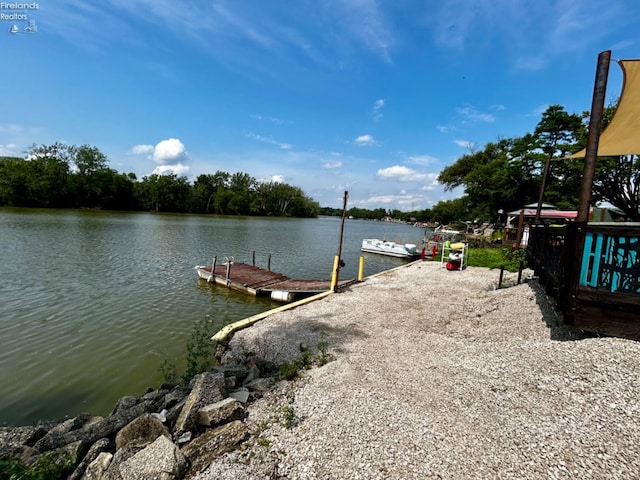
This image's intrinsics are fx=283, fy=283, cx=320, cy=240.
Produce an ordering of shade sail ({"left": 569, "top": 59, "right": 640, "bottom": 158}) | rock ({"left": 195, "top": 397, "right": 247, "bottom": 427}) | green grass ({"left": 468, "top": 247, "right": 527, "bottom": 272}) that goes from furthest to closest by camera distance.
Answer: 1. green grass ({"left": 468, "top": 247, "right": 527, "bottom": 272})
2. shade sail ({"left": 569, "top": 59, "right": 640, "bottom": 158})
3. rock ({"left": 195, "top": 397, "right": 247, "bottom": 427})

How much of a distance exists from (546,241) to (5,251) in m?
26.7

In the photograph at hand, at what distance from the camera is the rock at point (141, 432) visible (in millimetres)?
3408

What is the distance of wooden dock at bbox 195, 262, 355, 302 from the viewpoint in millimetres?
11984

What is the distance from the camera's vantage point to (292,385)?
181 inches

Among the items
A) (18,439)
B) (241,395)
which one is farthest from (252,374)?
(18,439)

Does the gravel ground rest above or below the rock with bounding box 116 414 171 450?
above

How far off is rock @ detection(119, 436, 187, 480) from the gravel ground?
32 centimetres

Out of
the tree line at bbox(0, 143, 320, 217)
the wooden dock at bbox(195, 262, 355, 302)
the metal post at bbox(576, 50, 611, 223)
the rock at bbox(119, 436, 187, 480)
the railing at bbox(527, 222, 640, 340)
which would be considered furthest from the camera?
the tree line at bbox(0, 143, 320, 217)

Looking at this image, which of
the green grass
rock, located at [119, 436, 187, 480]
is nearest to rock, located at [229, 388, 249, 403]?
rock, located at [119, 436, 187, 480]

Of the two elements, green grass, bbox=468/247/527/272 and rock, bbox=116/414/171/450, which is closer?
rock, bbox=116/414/171/450

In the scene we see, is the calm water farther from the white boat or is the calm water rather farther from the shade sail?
the shade sail

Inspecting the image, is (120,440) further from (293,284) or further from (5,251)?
(5,251)

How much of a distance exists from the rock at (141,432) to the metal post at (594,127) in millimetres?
7069

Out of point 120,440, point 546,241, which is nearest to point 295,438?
point 120,440
